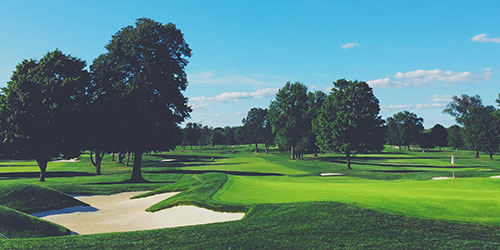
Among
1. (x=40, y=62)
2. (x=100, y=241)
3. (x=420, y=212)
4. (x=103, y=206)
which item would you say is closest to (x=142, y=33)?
(x=40, y=62)

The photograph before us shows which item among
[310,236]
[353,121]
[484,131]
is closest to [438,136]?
[484,131]

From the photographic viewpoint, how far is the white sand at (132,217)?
15.8 metres

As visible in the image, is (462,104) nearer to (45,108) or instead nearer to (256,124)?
(256,124)

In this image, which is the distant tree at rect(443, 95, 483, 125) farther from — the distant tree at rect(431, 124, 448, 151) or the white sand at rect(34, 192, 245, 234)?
the white sand at rect(34, 192, 245, 234)

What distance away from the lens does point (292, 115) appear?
78.6m

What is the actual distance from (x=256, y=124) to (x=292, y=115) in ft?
175

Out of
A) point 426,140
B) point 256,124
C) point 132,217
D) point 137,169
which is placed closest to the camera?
point 132,217

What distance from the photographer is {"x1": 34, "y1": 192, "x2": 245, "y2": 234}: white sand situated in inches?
623

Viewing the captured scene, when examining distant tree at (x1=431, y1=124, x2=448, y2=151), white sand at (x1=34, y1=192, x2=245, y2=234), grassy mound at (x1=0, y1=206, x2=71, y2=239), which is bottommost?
white sand at (x1=34, y1=192, x2=245, y2=234)

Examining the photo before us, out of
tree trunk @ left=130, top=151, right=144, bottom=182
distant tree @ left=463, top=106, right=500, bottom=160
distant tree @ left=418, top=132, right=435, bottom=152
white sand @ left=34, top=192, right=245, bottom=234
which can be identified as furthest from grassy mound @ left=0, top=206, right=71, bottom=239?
distant tree @ left=418, top=132, right=435, bottom=152

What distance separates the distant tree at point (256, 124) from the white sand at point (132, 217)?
10229 cm

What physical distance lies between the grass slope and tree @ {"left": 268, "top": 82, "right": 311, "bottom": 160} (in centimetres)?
6630

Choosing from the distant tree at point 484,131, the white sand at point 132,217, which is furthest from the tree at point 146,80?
the distant tree at point 484,131

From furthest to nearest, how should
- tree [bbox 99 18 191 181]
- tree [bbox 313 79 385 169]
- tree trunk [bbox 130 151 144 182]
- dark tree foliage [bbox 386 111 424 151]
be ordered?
dark tree foliage [bbox 386 111 424 151] → tree [bbox 313 79 385 169] → tree trunk [bbox 130 151 144 182] → tree [bbox 99 18 191 181]
